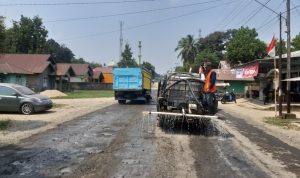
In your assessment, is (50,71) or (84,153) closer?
(84,153)

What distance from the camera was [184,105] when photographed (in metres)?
14.4

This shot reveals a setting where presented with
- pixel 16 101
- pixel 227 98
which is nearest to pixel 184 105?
pixel 16 101

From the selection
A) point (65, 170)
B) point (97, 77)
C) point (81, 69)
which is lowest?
point (65, 170)

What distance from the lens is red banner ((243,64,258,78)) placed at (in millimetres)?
31481

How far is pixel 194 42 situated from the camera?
10544cm

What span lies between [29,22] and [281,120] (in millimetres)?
69000

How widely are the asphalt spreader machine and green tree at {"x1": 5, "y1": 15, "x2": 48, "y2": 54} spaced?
227 ft

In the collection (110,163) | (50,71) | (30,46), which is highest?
(30,46)

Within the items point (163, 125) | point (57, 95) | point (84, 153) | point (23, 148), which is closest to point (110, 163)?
point (84, 153)

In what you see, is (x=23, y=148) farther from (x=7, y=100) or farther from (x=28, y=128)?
(x=7, y=100)

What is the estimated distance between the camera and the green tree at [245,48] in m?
64.4

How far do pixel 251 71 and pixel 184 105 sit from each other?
19.4m

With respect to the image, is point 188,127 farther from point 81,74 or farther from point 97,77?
point 97,77

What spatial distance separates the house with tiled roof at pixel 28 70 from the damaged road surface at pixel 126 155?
35.4 m
